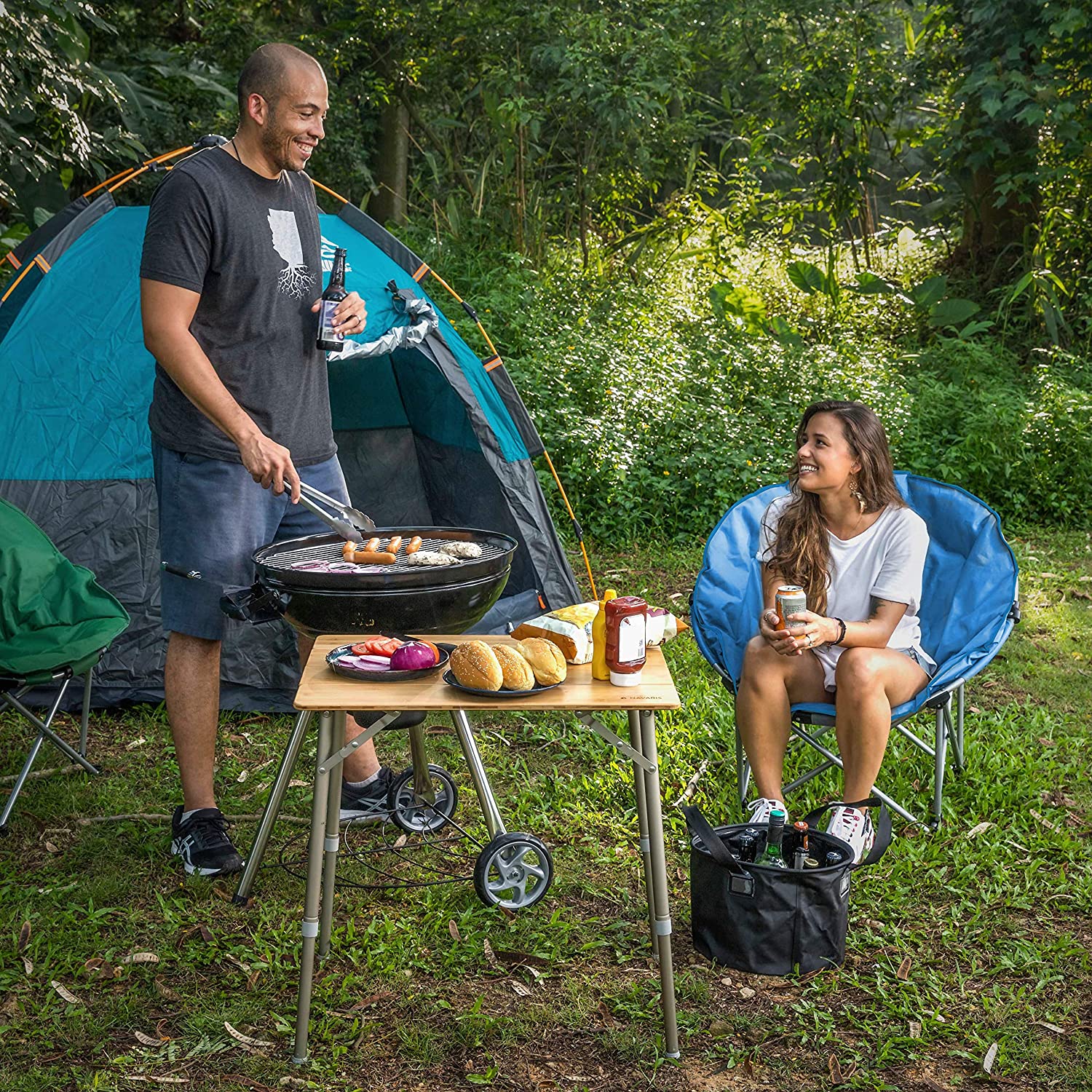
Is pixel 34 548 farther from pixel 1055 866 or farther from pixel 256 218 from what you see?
pixel 1055 866

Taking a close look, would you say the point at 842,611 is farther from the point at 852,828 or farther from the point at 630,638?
the point at 630,638

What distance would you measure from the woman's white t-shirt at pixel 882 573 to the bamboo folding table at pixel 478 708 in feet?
2.75

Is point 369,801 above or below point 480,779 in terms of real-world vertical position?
below

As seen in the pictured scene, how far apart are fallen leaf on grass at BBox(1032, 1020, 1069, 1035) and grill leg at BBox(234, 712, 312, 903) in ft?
5.14

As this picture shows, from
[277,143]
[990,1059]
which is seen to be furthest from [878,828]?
[277,143]

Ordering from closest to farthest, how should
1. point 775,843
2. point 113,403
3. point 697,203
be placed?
point 775,843 → point 113,403 → point 697,203

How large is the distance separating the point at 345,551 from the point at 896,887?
149 cm

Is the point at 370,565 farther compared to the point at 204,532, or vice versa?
the point at 204,532

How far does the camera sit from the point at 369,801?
3.11 metres

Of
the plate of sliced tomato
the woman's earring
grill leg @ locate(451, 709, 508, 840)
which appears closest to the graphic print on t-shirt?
the plate of sliced tomato

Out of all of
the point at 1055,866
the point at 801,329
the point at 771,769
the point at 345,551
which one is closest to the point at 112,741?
the point at 345,551

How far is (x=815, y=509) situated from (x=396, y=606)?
1.19 m

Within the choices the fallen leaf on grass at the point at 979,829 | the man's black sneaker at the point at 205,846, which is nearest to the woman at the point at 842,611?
the fallen leaf on grass at the point at 979,829

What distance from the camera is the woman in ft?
9.19
